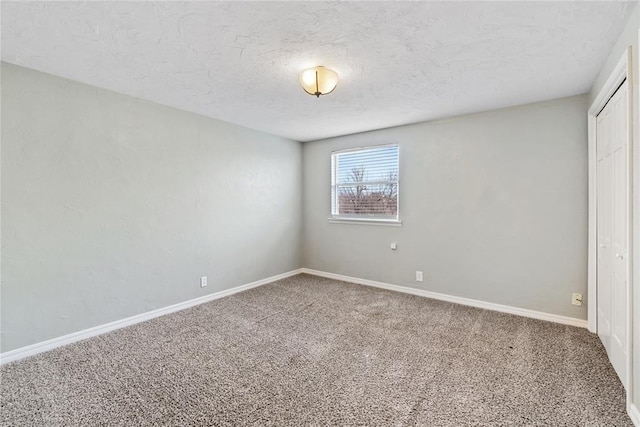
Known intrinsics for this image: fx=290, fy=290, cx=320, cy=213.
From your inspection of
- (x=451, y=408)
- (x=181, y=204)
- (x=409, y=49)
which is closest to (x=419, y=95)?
(x=409, y=49)

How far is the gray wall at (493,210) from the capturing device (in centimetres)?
291

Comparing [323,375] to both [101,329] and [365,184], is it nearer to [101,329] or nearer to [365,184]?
[101,329]

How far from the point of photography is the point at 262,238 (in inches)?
173

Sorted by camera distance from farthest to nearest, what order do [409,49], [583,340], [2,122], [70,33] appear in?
[583,340] → [2,122] → [409,49] → [70,33]

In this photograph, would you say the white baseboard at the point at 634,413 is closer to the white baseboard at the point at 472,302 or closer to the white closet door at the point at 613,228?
the white closet door at the point at 613,228

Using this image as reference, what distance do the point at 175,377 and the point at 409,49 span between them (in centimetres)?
284

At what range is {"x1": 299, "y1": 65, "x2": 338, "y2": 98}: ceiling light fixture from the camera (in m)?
2.25

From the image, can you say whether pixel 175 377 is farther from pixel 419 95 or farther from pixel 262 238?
pixel 419 95

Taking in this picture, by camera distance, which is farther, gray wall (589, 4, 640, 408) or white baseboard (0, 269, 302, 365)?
white baseboard (0, 269, 302, 365)

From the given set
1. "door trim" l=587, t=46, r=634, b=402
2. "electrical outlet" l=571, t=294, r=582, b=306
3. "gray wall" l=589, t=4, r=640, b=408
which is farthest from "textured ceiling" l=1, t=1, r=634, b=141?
"electrical outlet" l=571, t=294, r=582, b=306

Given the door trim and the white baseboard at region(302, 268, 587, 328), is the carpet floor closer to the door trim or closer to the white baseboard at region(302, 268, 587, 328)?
the white baseboard at region(302, 268, 587, 328)

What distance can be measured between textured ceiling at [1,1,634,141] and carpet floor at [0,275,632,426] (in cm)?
229

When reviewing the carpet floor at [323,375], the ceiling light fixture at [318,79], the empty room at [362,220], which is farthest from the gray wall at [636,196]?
the ceiling light fixture at [318,79]

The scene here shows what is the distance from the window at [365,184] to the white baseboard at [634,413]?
2.75 m
